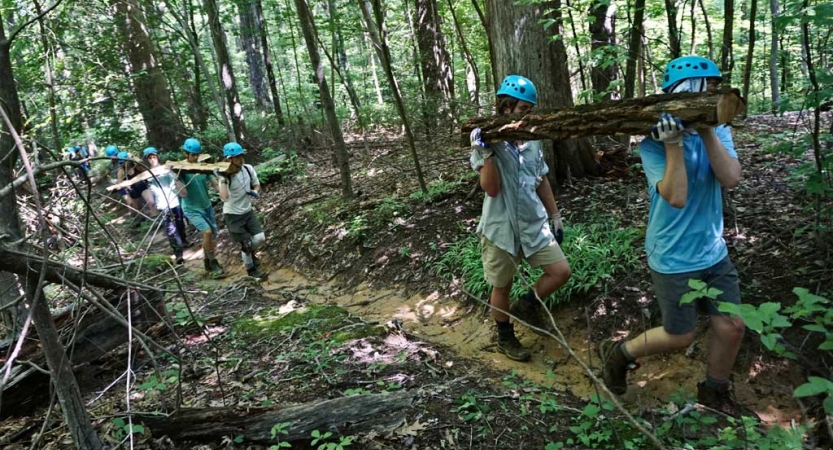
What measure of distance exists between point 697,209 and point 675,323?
723 mm

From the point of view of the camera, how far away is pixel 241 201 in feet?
24.3

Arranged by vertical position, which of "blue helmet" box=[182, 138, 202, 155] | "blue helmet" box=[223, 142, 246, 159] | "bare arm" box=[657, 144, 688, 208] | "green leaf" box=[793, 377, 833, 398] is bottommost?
"green leaf" box=[793, 377, 833, 398]

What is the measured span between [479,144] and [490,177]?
10.8 inches

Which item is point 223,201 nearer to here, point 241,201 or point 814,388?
point 241,201

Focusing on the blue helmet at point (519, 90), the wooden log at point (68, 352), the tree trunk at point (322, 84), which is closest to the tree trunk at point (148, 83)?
the tree trunk at point (322, 84)

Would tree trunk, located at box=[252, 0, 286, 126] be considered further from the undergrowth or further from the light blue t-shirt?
the light blue t-shirt

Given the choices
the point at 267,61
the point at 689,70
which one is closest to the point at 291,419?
the point at 689,70

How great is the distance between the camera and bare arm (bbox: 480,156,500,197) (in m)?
3.79

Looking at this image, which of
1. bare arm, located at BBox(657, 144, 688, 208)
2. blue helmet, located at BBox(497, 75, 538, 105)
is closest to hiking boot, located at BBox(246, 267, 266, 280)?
blue helmet, located at BBox(497, 75, 538, 105)

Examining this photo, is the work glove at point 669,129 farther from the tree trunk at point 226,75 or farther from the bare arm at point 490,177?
the tree trunk at point 226,75

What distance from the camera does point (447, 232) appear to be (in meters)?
6.56

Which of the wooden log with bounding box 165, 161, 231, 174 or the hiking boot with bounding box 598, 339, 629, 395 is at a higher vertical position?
the wooden log with bounding box 165, 161, 231, 174

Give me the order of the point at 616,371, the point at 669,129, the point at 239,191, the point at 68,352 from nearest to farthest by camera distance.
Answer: the point at 669,129 → the point at 616,371 → the point at 68,352 → the point at 239,191

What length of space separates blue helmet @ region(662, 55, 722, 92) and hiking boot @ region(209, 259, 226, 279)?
23.8 feet
